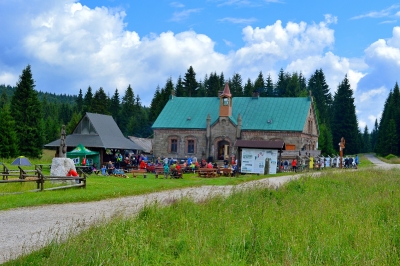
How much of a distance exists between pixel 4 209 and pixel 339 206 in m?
9.13

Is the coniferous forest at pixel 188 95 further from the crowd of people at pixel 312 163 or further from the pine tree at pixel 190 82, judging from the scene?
the crowd of people at pixel 312 163

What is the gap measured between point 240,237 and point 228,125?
110 feet

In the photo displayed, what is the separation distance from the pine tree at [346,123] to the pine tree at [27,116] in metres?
45.4

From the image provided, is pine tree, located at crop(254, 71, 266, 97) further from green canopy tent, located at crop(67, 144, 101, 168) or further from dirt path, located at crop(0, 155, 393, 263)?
dirt path, located at crop(0, 155, 393, 263)

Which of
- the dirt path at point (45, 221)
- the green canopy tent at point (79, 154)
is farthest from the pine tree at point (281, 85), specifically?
the dirt path at point (45, 221)

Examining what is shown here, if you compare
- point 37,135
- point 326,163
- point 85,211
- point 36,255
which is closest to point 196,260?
point 36,255

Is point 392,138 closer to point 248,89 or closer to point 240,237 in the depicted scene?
point 248,89

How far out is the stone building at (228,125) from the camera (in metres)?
41.0

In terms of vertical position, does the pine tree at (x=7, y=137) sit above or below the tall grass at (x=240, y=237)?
above

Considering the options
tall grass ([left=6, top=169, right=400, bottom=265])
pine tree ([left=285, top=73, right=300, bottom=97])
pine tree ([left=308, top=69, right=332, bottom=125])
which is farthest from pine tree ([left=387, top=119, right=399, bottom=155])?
tall grass ([left=6, top=169, right=400, bottom=265])

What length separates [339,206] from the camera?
12.1 m

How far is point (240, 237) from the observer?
8.44 m

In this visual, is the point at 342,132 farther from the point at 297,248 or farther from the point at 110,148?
the point at 297,248

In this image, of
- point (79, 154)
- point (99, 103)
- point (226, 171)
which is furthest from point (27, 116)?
point (226, 171)
